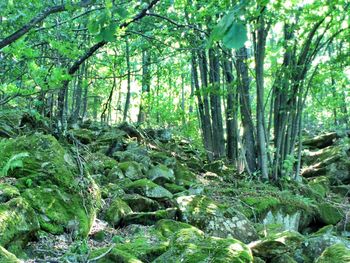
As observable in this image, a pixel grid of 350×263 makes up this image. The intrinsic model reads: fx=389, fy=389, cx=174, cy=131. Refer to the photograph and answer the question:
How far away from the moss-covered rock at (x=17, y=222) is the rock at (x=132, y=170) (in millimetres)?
3155

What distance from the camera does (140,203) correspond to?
5582mm

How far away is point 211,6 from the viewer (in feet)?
23.6

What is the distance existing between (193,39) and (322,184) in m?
6.66

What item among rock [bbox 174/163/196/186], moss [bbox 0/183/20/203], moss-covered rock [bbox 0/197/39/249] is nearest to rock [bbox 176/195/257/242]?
moss-covered rock [bbox 0/197/39/249]

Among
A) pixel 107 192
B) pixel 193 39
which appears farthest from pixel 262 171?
pixel 107 192

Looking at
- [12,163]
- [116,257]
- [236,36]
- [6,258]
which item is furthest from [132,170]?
[236,36]

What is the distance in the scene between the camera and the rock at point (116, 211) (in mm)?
4973

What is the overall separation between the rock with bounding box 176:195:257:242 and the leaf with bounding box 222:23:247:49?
12.6ft

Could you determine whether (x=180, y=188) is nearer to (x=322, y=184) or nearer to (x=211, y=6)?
(x=211, y=6)

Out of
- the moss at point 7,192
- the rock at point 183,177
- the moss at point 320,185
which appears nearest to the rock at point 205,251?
the moss at point 7,192

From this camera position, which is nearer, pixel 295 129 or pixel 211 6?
pixel 211 6

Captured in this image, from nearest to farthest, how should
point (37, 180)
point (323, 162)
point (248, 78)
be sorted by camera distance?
point (37, 180) < point (248, 78) < point (323, 162)

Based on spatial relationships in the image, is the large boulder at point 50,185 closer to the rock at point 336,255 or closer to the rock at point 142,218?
the rock at point 142,218

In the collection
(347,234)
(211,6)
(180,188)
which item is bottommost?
(347,234)
